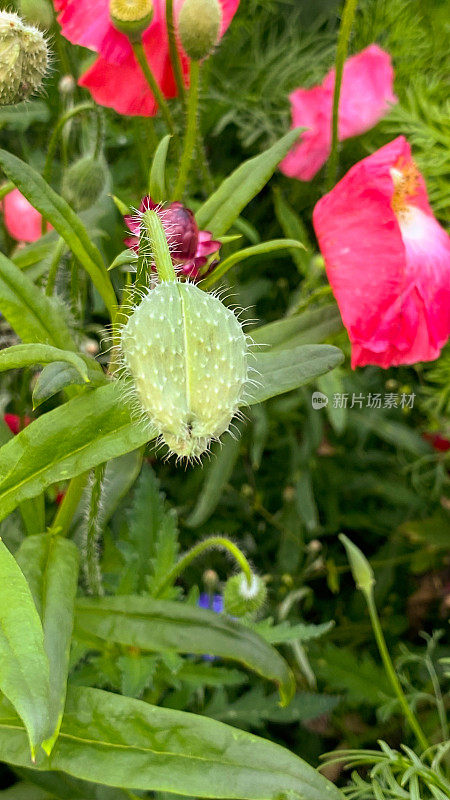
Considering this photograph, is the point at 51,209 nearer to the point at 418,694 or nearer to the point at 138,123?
the point at 138,123

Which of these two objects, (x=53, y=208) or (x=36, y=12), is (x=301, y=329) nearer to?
(x=53, y=208)

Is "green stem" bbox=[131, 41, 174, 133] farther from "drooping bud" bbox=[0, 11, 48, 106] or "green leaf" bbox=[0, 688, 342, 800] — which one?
"green leaf" bbox=[0, 688, 342, 800]

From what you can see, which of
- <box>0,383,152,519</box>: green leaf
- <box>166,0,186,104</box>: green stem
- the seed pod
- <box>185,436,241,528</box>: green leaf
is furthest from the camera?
<box>185,436,241,528</box>: green leaf

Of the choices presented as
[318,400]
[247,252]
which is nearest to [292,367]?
[247,252]

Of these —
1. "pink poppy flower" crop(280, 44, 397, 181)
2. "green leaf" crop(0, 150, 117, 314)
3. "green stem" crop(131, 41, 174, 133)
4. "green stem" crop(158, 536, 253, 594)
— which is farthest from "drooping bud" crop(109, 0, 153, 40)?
"green stem" crop(158, 536, 253, 594)

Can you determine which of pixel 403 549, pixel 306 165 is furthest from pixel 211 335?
pixel 403 549

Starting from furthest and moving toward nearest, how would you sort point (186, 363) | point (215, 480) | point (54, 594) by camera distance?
point (215, 480) < point (54, 594) < point (186, 363)
